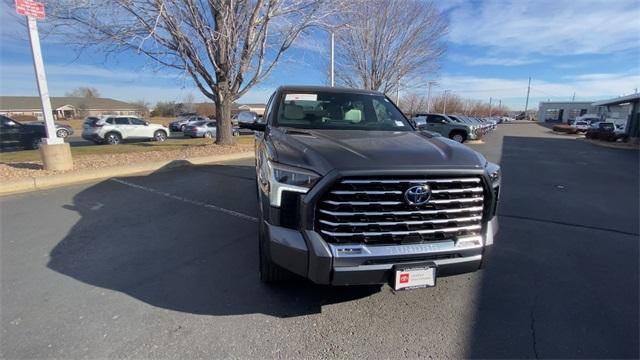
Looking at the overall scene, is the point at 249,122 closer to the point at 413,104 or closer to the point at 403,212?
the point at 403,212

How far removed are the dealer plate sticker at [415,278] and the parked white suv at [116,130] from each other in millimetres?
20723

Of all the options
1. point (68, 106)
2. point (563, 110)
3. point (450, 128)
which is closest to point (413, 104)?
point (450, 128)

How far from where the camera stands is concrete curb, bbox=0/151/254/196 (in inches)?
263

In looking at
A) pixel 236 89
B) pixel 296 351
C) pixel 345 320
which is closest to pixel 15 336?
pixel 296 351

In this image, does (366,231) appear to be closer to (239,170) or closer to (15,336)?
(15,336)

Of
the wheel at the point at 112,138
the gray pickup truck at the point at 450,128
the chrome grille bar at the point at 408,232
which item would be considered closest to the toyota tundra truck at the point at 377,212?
the chrome grille bar at the point at 408,232

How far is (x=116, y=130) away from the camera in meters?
19.1

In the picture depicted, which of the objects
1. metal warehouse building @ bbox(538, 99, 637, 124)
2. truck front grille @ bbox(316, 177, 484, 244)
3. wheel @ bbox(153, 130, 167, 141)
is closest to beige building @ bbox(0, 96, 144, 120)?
wheel @ bbox(153, 130, 167, 141)

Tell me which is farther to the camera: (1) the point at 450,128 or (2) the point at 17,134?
(1) the point at 450,128

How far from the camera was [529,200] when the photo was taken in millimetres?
6562

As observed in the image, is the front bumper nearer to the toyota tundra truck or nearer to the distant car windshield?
the toyota tundra truck

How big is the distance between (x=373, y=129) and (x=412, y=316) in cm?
190

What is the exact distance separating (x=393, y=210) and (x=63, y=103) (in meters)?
84.9

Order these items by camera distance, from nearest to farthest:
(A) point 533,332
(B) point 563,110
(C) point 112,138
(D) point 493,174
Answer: (A) point 533,332 → (D) point 493,174 → (C) point 112,138 → (B) point 563,110
